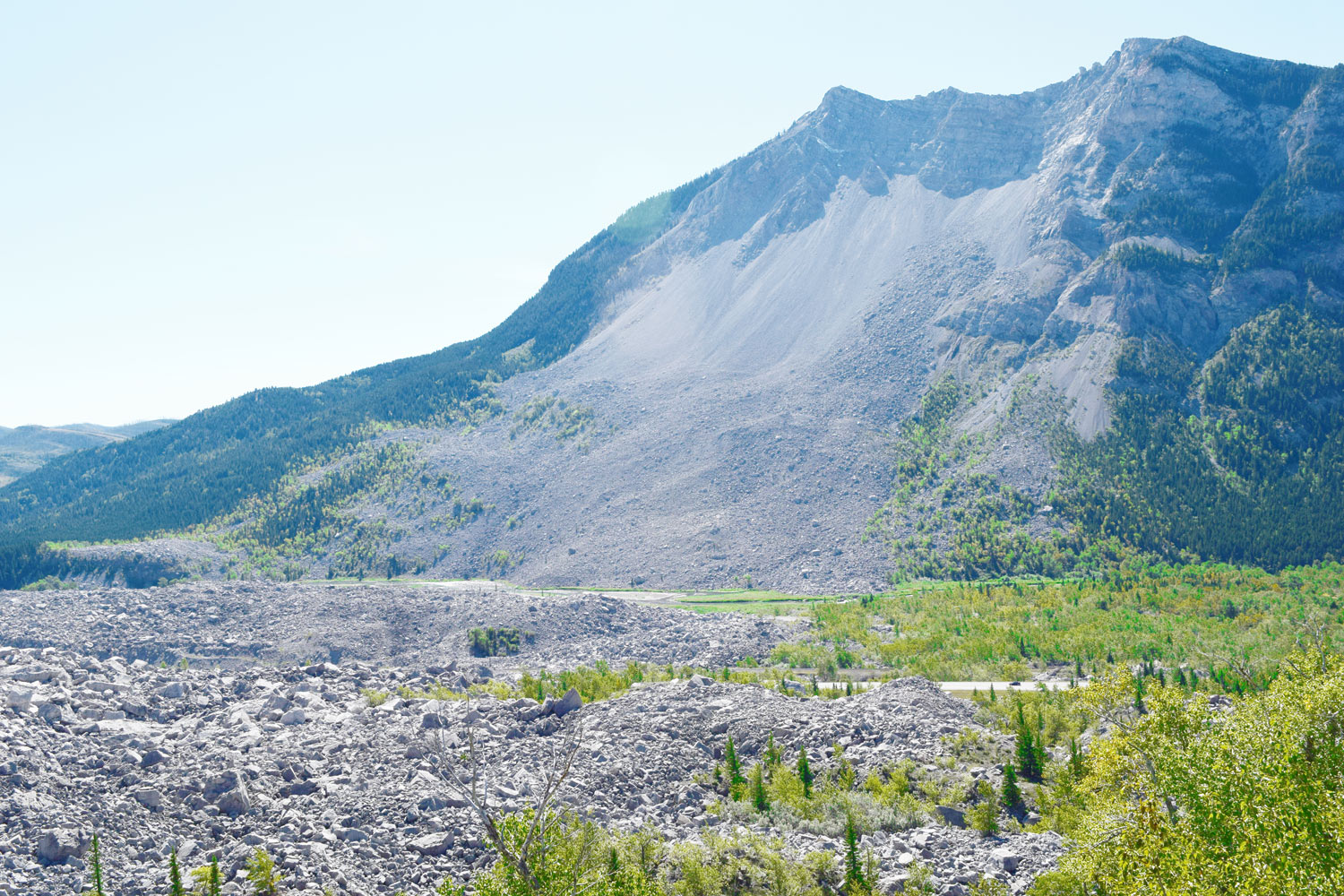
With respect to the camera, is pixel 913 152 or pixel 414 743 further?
pixel 913 152

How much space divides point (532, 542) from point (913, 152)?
385 ft

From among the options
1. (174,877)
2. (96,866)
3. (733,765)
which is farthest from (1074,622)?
(96,866)

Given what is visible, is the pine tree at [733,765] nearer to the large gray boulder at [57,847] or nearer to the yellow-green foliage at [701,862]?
the yellow-green foliage at [701,862]

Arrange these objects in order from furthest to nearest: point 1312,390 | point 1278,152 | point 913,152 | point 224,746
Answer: point 913,152 → point 1278,152 → point 1312,390 → point 224,746

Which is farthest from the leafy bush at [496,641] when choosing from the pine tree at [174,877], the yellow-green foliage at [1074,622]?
the pine tree at [174,877]

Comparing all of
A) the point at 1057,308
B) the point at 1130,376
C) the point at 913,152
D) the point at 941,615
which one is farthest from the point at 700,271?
the point at 941,615

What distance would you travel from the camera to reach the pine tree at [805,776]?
111ft

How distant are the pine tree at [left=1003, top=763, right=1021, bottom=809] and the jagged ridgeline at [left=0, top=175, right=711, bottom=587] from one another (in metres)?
134

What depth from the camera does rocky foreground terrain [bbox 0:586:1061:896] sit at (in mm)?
25688

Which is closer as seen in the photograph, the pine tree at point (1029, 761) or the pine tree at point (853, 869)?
the pine tree at point (853, 869)

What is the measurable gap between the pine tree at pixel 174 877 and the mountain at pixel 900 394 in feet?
259

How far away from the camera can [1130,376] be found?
11650 cm

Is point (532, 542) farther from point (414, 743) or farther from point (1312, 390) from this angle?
point (1312, 390)

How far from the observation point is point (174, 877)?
2266 centimetres
